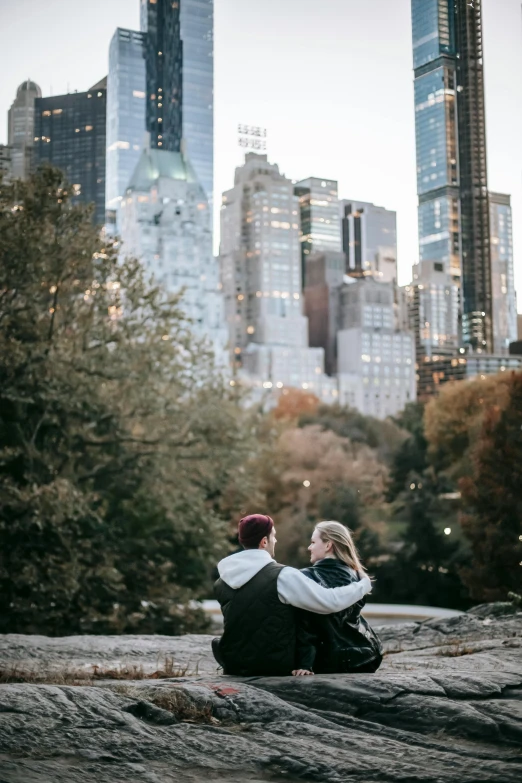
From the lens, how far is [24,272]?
1877cm

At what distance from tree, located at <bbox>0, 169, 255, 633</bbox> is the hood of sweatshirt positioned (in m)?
11.4

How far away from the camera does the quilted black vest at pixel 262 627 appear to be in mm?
5812

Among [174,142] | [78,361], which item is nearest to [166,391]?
[78,361]

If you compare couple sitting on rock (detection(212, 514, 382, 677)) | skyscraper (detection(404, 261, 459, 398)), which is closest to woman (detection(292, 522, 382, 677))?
couple sitting on rock (detection(212, 514, 382, 677))

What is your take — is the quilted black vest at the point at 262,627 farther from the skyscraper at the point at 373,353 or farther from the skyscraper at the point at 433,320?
the skyscraper at the point at 433,320

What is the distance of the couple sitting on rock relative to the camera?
18.9 ft

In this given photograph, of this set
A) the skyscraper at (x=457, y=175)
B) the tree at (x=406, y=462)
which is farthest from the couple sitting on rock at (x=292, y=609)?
the skyscraper at (x=457, y=175)

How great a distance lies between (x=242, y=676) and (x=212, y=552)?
16474 millimetres

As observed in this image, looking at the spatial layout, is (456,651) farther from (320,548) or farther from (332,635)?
(320,548)

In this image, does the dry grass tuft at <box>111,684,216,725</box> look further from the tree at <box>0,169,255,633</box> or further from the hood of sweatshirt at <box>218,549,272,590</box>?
the tree at <box>0,169,255,633</box>

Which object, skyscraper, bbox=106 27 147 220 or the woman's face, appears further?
skyscraper, bbox=106 27 147 220

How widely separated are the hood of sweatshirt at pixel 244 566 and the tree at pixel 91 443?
1144 centimetres

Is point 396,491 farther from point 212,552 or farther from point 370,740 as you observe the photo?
point 370,740

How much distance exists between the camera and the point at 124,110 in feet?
490
